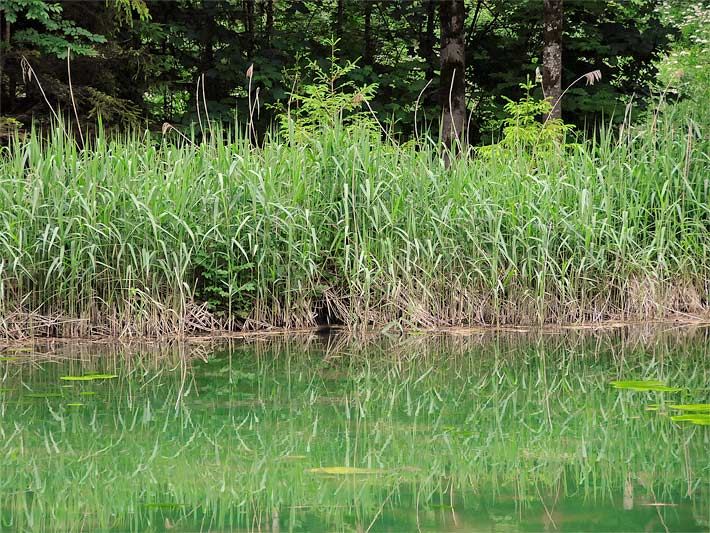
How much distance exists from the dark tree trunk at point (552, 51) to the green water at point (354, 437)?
5.43m

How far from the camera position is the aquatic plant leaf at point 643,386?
4.80 metres

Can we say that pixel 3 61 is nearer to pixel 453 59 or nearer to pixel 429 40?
pixel 453 59

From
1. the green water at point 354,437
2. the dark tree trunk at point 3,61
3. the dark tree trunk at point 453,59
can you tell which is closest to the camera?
the green water at point 354,437

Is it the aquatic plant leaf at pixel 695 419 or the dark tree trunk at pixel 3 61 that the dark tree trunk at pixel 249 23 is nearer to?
the dark tree trunk at pixel 3 61

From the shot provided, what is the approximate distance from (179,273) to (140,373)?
1.16m

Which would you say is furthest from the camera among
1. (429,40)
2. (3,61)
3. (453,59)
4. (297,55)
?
(429,40)

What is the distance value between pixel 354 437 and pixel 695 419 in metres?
1.48

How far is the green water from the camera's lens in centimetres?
304

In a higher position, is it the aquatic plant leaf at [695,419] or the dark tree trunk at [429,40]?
the dark tree trunk at [429,40]

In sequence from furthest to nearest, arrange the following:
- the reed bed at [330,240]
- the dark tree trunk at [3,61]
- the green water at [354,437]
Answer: the dark tree trunk at [3,61], the reed bed at [330,240], the green water at [354,437]

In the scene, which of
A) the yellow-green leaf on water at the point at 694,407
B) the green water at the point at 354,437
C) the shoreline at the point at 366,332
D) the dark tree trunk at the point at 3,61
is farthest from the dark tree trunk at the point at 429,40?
the yellow-green leaf on water at the point at 694,407

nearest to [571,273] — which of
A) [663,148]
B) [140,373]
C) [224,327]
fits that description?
[663,148]

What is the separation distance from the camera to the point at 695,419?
409 cm

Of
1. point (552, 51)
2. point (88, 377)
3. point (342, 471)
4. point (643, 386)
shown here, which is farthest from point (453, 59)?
point (342, 471)
